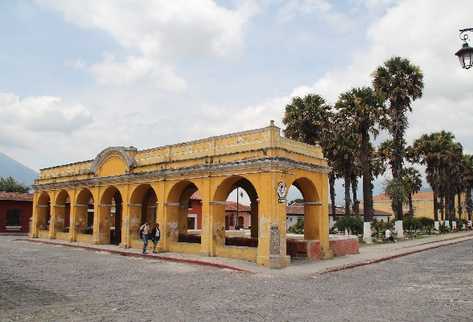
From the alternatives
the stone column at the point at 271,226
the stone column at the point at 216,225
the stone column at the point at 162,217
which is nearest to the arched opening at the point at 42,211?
the stone column at the point at 162,217

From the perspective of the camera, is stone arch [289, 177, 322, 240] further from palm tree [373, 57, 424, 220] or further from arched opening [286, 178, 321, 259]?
palm tree [373, 57, 424, 220]

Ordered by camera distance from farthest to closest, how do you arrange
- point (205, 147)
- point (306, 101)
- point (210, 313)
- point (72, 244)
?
point (306, 101)
point (72, 244)
point (205, 147)
point (210, 313)

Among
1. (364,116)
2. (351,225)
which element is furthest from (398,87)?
(351,225)

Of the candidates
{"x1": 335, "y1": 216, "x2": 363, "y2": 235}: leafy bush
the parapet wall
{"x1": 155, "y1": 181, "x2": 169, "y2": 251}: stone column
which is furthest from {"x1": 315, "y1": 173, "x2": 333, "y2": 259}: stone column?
{"x1": 335, "y1": 216, "x2": 363, "y2": 235}: leafy bush

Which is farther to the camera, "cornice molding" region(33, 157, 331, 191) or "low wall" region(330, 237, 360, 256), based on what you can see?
"low wall" region(330, 237, 360, 256)

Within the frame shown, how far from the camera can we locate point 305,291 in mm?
11219

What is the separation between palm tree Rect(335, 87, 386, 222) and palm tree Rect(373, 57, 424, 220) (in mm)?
2748

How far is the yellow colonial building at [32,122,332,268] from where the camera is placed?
1659cm

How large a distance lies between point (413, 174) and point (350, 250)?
4219cm

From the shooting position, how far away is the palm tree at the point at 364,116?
1147 inches

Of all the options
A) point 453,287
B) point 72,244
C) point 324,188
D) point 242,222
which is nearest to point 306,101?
point 324,188

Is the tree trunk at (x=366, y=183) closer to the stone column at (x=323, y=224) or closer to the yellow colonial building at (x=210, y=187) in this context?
the yellow colonial building at (x=210, y=187)

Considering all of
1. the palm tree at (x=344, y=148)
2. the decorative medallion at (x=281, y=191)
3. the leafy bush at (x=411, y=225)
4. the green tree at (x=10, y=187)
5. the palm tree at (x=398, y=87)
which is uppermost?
the palm tree at (x=398, y=87)

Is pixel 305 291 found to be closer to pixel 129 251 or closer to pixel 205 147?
pixel 205 147
